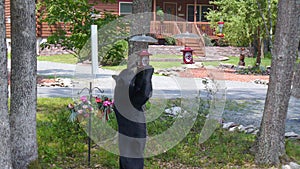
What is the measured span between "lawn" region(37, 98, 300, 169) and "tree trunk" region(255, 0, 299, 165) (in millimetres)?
337

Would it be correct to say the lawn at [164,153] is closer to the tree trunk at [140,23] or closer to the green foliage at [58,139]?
the green foliage at [58,139]

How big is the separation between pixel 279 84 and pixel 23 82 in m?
3.44

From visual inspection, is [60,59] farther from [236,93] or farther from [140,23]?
[140,23]

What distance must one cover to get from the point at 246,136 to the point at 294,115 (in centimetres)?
330

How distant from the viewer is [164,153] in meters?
6.13

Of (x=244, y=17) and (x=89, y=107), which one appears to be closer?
(x=89, y=107)

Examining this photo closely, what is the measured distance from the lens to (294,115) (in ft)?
32.8

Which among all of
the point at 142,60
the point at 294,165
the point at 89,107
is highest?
the point at 142,60

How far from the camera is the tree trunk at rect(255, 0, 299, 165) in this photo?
559 cm

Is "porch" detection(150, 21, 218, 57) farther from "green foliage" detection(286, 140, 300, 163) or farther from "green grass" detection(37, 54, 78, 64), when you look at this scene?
"green foliage" detection(286, 140, 300, 163)

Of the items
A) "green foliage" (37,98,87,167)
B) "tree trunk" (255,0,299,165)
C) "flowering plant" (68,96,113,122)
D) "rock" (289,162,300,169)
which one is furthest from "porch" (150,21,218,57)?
"flowering plant" (68,96,113,122)

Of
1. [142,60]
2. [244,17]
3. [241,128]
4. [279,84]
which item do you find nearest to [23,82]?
[142,60]

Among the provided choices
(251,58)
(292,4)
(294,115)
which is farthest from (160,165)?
(251,58)

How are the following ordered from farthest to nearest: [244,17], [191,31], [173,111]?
[191,31], [244,17], [173,111]
